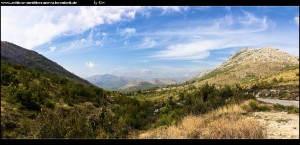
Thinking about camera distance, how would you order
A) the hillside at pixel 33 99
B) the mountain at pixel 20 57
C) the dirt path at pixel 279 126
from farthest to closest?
1. the mountain at pixel 20 57
2. the hillside at pixel 33 99
3. the dirt path at pixel 279 126

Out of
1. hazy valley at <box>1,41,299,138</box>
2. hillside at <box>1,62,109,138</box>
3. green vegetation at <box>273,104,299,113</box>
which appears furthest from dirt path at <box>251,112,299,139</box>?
hillside at <box>1,62,109,138</box>

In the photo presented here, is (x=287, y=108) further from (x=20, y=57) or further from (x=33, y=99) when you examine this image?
(x=20, y=57)

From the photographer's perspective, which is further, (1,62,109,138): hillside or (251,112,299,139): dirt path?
(1,62,109,138): hillside

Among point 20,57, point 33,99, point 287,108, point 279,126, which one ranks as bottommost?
point 287,108

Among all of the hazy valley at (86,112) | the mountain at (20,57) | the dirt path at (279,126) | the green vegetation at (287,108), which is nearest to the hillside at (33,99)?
the hazy valley at (86,112)

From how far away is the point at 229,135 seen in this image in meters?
8.28

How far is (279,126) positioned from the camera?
12.5m

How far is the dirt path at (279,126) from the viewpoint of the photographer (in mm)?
10230

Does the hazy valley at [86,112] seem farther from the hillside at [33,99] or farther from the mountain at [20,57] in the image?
the mountain at [20,57]

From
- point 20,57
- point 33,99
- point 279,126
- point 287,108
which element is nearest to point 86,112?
point 33,99

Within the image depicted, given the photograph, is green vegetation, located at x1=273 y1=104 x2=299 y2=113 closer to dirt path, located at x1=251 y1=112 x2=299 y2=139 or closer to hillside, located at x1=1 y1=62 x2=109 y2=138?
dirt path, located at x1=251 y1=112 x2=299 y2=139

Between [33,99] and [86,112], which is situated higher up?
[33,99]

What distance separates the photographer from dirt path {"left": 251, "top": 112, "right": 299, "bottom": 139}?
10.2m
